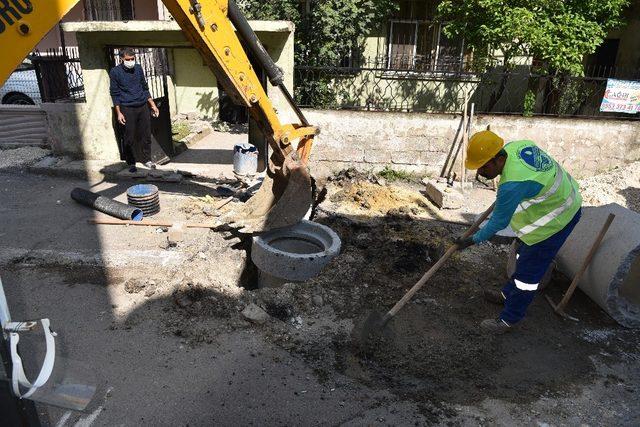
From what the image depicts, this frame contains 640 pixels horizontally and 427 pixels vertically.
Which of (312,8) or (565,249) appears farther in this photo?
(312,8)

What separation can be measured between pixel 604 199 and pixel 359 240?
475cm

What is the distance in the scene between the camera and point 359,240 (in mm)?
5734

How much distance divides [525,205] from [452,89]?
8086mm

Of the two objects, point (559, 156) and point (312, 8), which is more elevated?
point (312, 8)

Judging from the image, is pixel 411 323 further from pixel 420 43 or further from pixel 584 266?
pixel 420 43

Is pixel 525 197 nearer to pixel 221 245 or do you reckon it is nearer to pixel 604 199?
pixel 221 245

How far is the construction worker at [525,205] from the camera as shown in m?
3.68

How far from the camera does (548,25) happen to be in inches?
325

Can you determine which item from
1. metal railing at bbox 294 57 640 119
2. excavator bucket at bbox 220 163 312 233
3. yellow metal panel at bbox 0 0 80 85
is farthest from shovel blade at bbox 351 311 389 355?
metal railing at bbox 294 57 640 119

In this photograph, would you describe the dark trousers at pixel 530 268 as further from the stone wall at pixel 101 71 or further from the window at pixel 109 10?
the window at pixel 109 10

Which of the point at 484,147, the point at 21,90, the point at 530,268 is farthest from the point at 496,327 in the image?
the point at 21,90

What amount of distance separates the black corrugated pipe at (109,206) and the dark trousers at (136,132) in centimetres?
143

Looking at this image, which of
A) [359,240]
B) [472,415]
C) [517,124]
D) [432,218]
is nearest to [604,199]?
[517,124]

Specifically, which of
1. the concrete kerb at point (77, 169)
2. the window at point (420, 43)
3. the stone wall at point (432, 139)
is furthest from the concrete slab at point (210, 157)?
the window at point (420, 43)
